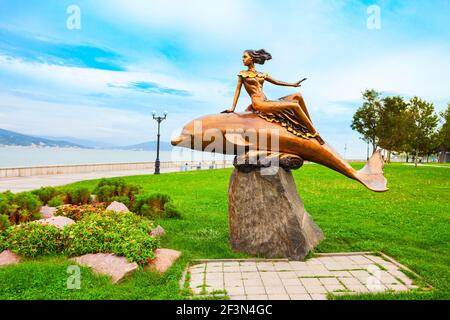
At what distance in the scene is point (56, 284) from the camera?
556 cm

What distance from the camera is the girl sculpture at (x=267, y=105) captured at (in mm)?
7551

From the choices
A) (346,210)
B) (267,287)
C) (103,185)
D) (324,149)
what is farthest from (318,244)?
(103,185)

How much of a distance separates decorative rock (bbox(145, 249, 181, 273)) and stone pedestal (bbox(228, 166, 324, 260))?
1388 millimetres

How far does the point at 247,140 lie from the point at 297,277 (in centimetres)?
285

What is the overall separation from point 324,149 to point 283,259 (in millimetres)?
2491

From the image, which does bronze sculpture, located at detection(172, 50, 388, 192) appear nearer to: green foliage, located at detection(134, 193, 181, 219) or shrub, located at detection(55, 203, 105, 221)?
shrub, located at detection(55, 203, 105, 221)

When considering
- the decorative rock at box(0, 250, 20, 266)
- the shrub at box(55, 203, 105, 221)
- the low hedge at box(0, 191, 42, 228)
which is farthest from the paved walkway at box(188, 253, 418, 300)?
the low hedge at box(0, 191, 42, 228)

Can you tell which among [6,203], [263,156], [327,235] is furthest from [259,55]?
[6,203]

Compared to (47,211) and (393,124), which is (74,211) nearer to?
(47,211)

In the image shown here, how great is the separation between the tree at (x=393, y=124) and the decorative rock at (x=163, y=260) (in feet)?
102

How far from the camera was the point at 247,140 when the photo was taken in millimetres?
7516

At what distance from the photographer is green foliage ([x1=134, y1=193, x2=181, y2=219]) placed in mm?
11305

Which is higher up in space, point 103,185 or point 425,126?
point 425,126

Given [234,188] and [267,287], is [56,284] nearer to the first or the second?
[267,287]
